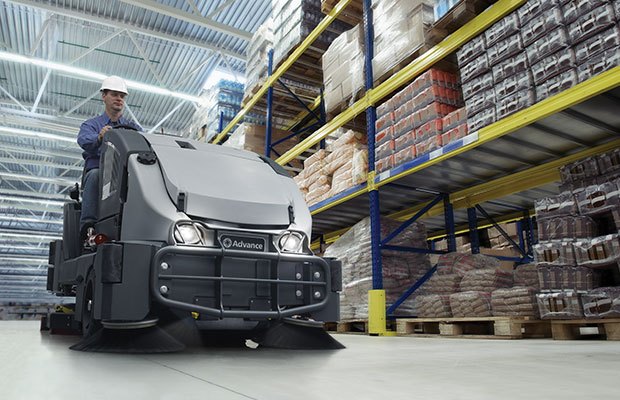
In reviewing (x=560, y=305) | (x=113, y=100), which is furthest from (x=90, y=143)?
(x=560, y=305)

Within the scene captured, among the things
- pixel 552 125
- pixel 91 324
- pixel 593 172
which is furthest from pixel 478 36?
pixel 91 324

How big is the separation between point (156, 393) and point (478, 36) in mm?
4265

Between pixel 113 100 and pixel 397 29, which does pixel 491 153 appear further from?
pixel 113 100

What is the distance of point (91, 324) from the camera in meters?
2.76

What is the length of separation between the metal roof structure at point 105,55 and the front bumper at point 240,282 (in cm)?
767

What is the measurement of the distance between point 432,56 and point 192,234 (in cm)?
333

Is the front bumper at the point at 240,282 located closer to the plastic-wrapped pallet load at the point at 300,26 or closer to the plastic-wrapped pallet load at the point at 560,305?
the plastic-wrapped pallet load at the point at 560,305

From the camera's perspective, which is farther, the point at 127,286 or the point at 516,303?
the point at 516,303

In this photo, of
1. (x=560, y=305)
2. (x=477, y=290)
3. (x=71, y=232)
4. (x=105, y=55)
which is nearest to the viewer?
(x=71, y=232)

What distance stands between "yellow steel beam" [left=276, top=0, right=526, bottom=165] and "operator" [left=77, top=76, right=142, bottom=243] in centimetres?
285

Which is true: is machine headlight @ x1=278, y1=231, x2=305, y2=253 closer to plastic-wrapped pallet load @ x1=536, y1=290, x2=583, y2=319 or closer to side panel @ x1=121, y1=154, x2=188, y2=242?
side panel @ x1=121, y1=154, x2=188, y2=242

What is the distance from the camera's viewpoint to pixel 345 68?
20.8ft

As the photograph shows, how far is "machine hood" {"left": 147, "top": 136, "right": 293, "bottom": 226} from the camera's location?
2.71 meters

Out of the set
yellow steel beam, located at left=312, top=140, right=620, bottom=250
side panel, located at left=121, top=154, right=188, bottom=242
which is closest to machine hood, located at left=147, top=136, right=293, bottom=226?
side panel, located at left=121, top=154, right=188, bottom=242
